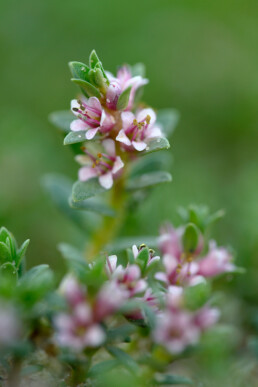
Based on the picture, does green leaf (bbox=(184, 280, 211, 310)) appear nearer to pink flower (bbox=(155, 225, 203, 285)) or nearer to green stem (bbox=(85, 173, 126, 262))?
pink flower (bbox=(155, 225, 203, 285))

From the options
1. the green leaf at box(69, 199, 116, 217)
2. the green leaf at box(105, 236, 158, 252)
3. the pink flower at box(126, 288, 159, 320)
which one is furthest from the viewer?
the green leaf at box(105, 236, 158, 252)

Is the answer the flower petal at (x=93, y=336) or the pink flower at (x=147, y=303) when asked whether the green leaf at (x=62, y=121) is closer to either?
the pink flower at (x=147, y=303)

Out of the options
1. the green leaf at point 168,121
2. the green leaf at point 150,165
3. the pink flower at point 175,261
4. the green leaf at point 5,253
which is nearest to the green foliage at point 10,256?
the green leaf at point 5,253

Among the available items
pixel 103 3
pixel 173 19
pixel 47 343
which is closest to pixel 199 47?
pixel 173 19

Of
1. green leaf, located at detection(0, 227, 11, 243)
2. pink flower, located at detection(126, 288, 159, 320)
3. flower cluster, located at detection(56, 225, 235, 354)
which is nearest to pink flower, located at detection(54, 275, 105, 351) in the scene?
flower cluster, located at detection(56, 225, 235, 354)

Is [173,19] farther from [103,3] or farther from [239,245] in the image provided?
[239,245]

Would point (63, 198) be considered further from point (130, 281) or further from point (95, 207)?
point (130, 281)

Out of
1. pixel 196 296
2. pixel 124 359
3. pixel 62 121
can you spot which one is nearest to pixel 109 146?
pixel 62 121
